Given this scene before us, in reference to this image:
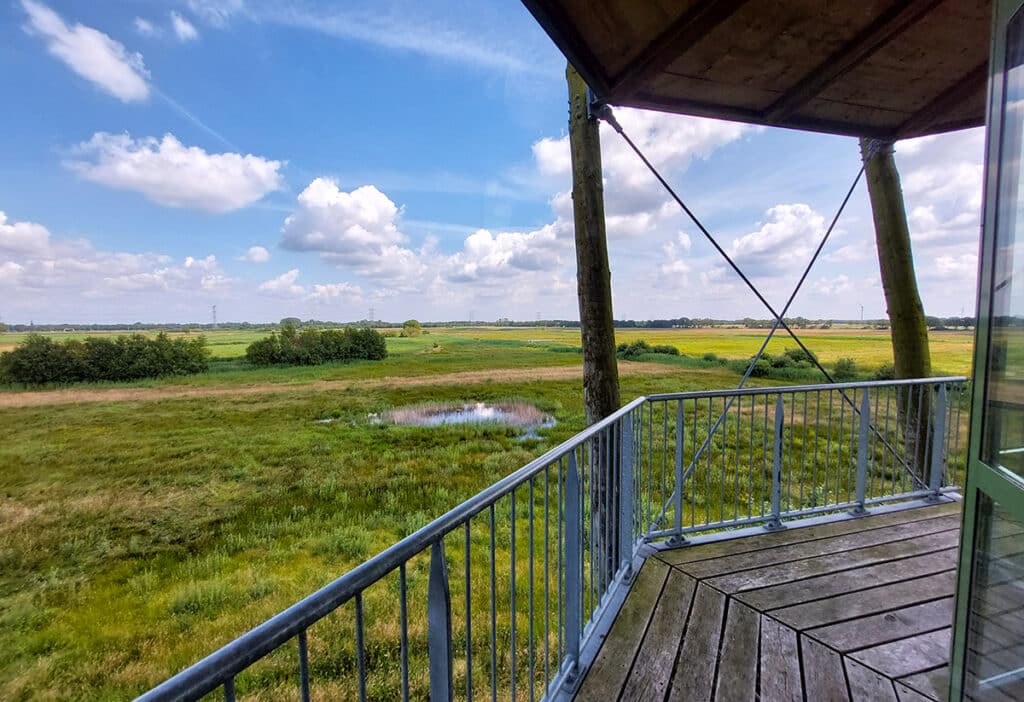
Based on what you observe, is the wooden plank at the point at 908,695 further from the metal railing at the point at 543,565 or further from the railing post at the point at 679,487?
the railing post at the point at 679,487

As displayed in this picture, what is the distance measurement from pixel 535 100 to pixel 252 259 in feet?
131

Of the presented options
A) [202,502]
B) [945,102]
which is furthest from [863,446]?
[202,502]

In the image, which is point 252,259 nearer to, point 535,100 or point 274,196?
point 274,196

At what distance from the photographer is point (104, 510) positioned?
945cm

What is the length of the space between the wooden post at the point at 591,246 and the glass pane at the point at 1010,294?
1.76 metres

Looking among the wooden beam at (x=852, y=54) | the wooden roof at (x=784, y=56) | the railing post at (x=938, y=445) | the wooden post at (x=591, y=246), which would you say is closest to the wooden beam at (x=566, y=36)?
the wooden roof at (x=784, y=56)

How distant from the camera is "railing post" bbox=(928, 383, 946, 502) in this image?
2.73 meters

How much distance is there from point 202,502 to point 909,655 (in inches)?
461

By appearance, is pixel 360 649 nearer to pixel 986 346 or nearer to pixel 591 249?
pixel 986 346

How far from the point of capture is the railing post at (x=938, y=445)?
2730 mm

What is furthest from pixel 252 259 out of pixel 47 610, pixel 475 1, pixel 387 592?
pixel 387 592

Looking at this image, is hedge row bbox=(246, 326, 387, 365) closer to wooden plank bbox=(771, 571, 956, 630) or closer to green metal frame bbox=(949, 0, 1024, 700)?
wooden plank bbox=(771, 571, 956, 630)

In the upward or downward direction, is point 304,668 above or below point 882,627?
above

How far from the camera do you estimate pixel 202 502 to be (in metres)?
9.43
